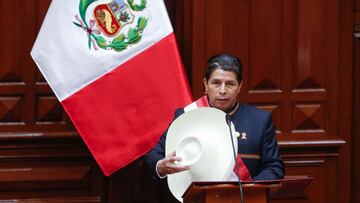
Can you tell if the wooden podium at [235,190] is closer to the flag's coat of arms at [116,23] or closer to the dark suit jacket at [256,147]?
the dark suit jacket at [256,147]

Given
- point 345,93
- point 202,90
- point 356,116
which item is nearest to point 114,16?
point 202,90

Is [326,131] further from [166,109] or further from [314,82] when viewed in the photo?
[166,109]

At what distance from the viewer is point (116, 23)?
442 centimetres

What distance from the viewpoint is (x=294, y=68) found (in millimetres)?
4871

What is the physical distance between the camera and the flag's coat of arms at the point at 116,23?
14.4 feet

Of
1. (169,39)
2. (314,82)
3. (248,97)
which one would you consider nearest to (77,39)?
(169,39)

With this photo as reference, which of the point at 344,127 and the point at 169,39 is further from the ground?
the point at 169,39

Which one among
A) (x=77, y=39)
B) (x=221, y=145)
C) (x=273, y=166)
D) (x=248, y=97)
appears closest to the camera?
(x=221, y=145)

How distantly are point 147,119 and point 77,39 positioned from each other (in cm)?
54

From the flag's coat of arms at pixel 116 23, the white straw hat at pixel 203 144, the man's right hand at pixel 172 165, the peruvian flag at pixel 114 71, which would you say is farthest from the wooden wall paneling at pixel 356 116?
the man's right hand at pixel 172 165

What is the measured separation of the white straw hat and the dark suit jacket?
321 millimetres

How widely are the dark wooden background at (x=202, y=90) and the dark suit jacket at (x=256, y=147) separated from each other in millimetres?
827

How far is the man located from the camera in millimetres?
3840

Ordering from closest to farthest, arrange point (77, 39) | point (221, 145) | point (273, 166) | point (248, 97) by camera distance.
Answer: point (221, 145), point (273, 166), point (77, 39), point (248, 97)
